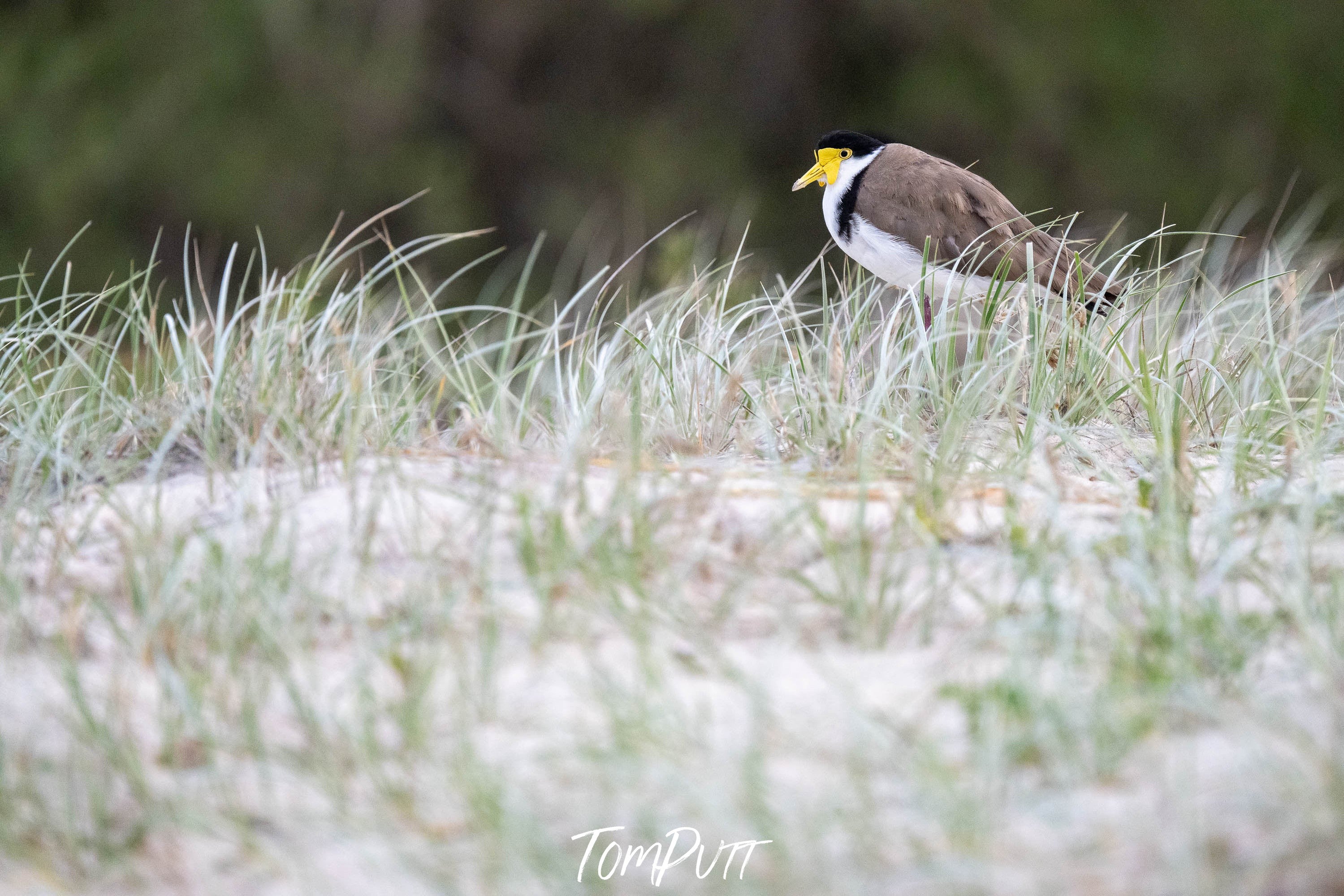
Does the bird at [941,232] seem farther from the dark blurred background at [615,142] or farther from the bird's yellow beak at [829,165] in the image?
the dark blurred background at [615,142]

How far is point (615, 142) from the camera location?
909 cm

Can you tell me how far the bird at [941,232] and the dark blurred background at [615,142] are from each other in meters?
4.93

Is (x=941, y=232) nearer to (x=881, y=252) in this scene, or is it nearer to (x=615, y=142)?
(x=881, y=252)

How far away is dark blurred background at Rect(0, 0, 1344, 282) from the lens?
8086 mm

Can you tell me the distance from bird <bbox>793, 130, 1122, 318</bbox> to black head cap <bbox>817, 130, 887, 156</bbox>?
110 millimetres

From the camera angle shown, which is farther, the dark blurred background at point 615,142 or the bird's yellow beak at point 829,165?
the dark blurred background at point 615,142

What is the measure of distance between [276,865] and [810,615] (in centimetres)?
73

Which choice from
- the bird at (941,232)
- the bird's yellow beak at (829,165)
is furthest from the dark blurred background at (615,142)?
the bird at (941,232)

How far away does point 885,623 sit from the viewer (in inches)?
66.1

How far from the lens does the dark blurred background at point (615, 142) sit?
318 inches

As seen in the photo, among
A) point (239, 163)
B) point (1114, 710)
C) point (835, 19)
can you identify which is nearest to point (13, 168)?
point (239, 163)

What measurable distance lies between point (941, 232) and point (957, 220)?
2.4 inches

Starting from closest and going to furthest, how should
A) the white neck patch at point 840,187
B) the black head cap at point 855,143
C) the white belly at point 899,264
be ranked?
the white belly at point 899,264 → the white neck patch at point 840,187 → the black head cap at point 855,143

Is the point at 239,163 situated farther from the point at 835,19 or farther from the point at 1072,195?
the point at 1072,195
